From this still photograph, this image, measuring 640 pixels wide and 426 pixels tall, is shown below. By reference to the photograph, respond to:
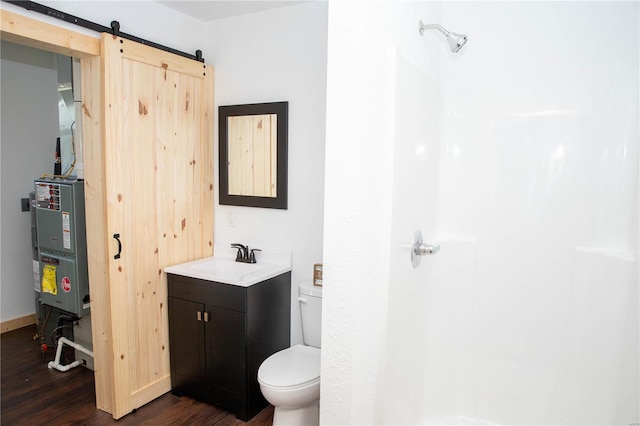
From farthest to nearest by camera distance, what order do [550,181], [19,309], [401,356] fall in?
[19,309] → [550,181] → [401,356]

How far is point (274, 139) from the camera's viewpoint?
8.53 feet

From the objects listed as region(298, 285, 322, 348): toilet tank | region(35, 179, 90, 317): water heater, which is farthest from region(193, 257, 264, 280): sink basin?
region(35, 179, 90, 317): water heater

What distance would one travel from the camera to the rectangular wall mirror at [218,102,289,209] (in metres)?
2.59

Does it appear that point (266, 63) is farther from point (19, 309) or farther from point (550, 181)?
point (19, 309)

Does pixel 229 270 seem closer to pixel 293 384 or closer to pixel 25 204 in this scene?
pixel 293 384

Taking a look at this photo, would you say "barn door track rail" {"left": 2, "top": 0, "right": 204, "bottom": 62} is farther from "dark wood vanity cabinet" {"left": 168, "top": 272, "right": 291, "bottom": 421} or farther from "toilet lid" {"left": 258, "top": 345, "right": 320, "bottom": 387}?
"toilet lid" {"left": 258, "top": 345, "right": 320, "bottom": 387}

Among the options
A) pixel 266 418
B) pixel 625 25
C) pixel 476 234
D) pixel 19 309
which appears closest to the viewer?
pixel 625 25

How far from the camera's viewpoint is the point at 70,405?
2.45 m

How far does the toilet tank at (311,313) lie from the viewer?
2.46m

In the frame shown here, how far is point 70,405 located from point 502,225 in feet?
8.61

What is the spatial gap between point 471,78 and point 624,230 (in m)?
0.94

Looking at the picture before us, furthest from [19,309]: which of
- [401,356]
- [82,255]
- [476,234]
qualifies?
[476,234]

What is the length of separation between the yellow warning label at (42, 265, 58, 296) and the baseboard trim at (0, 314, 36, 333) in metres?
1.04

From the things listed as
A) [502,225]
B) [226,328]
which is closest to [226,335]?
[226,328]
